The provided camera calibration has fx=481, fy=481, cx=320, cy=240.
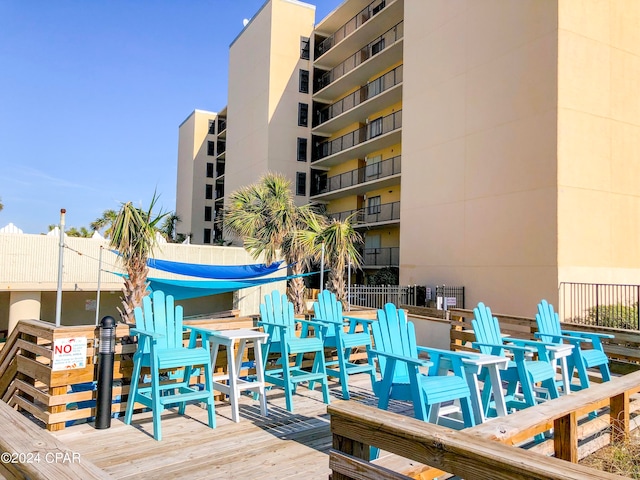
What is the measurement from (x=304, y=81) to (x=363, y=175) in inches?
243

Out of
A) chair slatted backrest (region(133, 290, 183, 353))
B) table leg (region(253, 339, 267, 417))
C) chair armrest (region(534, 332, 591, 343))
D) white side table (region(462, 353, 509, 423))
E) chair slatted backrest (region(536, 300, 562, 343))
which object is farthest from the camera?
chair slatted backrest (region(536, 300, 562, 343))

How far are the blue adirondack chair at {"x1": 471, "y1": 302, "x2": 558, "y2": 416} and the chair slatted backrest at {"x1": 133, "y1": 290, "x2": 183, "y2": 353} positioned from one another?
9.32 ft

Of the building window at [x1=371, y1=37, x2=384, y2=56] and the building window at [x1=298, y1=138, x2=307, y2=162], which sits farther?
the building window at [x1=298, y1=138, x2=307, y2=162]

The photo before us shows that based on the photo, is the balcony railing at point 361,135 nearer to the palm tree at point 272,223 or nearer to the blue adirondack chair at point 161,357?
the palm tree at point 272,223

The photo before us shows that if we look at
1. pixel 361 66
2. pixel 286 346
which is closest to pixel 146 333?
pixel 286 346

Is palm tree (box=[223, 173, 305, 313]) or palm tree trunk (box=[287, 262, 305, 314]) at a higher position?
palm tree (box=[223, 173, 305, 313])

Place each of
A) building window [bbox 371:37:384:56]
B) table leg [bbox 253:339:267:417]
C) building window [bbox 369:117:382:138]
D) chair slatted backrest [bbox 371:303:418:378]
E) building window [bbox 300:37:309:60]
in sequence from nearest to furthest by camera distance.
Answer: chair slatted backrest [bbox 371:303:418:378], table leg [bbox 253:339:267:417], building window [bbox 369:117:382:138], building window [bbox 371:37:384:56], building window [bbox 300:37:309:60]

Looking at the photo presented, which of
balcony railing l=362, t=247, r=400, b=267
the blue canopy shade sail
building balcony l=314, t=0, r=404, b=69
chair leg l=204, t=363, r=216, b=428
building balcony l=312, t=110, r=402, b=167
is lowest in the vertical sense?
chair leg l=204, t=363, r=216, b=428

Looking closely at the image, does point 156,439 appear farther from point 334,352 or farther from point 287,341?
point 334,352

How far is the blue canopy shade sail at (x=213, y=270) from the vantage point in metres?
11.7

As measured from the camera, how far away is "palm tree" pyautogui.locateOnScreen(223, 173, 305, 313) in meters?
11.2

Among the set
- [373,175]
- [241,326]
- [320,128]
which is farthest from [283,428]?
[320,128]

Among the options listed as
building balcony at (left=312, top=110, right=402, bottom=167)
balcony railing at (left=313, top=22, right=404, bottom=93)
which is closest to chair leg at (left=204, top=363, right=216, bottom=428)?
building balcony at (left=312, top=110, right=402, bottom=167)

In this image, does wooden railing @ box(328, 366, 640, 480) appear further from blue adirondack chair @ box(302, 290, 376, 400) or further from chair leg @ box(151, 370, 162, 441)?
blue adirondack chair @ box(302, 290, 376, 400)
